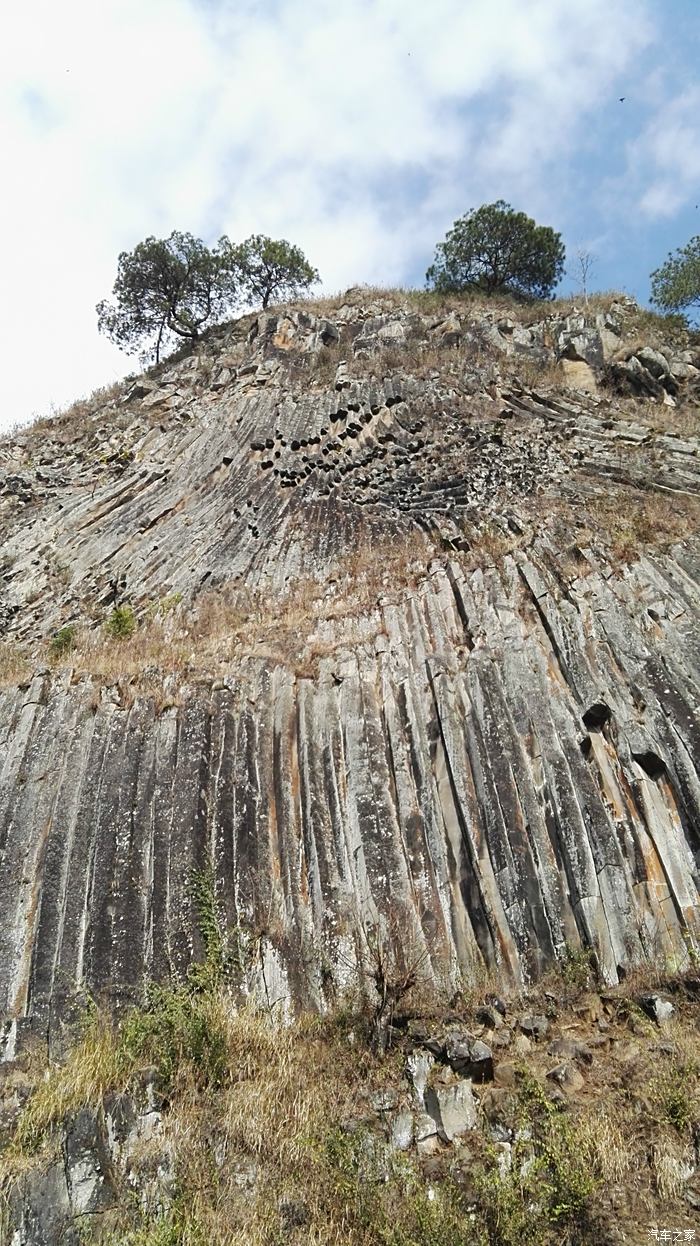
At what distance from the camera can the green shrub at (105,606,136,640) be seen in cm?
1360

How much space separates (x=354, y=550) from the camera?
14414mm

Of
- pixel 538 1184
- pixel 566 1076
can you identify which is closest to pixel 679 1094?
pixel 566 1076

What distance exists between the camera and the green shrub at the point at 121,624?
1360 centimetres

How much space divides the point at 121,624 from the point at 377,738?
5.85m

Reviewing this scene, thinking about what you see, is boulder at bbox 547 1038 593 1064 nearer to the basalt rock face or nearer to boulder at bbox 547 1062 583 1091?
boulder at bbox 547 1062 583 1091

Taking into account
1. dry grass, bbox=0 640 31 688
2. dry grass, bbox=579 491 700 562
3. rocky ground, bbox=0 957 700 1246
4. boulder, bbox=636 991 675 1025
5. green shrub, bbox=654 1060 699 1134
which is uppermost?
dry grass, bbox=579 491 700 562

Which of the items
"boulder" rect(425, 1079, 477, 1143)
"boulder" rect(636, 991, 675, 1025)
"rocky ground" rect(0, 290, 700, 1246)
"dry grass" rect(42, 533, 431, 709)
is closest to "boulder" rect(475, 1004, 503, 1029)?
"rocky ground" rect(0, 290, 700, 1246)

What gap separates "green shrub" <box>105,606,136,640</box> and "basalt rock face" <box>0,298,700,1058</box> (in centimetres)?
33

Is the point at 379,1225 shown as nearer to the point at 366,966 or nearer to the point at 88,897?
the point at 366,966

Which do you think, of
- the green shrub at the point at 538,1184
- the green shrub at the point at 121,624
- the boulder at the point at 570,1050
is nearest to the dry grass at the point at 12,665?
the green shrub at the point at 121,624

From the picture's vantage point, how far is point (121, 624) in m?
13.8

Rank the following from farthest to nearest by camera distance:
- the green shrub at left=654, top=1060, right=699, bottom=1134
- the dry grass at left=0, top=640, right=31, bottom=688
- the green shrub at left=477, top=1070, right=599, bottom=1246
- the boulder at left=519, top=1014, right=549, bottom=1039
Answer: the dry grass at left=0, top=640, right=31, bottom=688 < the boulder at left=519, top=1014, right=549, bottom=1039 < the green shrub at left=654, top=1060, right=699, bottom=1134 < the green shrub at left=477, top=1070, right=599, bottom=1246

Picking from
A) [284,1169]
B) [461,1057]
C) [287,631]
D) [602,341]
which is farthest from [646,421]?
[284,1169]

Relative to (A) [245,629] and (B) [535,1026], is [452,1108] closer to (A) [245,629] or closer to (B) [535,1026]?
(B) [535,1026]
